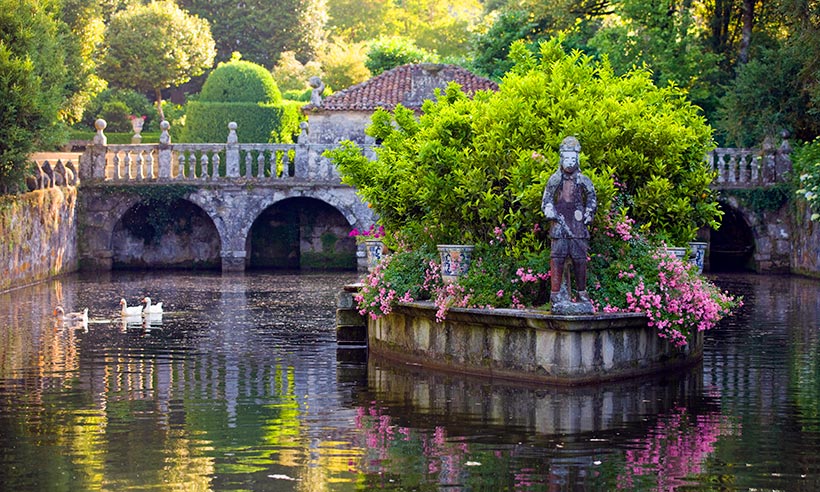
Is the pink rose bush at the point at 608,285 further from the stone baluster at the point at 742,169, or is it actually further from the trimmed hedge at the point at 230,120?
the trimmed hedge at the point at 230,120

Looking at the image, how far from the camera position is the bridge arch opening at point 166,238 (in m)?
39.6

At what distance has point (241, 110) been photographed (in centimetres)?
4456

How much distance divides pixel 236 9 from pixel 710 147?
48.0 metres

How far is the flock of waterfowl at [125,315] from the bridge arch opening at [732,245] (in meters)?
18.0

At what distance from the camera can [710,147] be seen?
20.7 m

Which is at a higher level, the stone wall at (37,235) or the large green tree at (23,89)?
the large green tree at (23,89)

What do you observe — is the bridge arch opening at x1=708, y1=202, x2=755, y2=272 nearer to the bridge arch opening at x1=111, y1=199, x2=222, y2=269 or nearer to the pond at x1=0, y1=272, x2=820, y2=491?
the bridge arch opening at x1=111, y1=199, x2=222, y2=269

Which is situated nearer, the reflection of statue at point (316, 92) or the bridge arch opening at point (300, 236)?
the bridge arch opening at point (300, 236)

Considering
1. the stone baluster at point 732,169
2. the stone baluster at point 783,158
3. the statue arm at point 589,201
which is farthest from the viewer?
the stone baluster at point 732,169

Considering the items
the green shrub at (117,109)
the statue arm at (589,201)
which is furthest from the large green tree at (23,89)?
the green shrub at (117,109)

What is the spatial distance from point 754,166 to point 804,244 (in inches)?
106

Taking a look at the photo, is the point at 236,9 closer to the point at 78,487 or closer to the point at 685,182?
the point at 685,182

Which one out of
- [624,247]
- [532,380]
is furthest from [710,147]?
[532,380]

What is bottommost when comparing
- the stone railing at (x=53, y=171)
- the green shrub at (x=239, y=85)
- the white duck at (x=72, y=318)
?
the white duck at (x=72, y=318)
